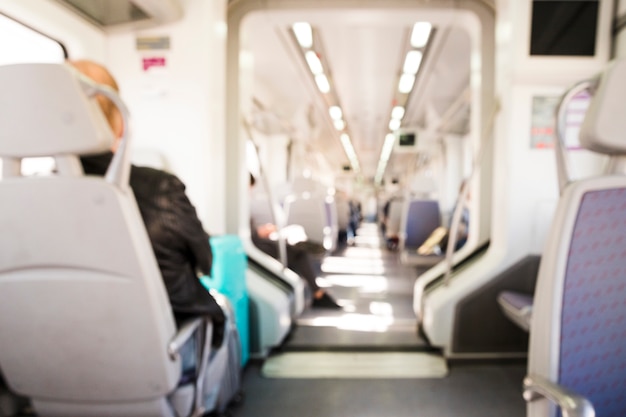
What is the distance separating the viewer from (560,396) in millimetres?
1015

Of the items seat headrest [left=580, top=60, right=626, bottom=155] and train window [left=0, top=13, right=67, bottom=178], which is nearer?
seat headrest [left=580, top=60, right=626, bottom=155]

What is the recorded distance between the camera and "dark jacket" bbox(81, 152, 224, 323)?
1505 mm

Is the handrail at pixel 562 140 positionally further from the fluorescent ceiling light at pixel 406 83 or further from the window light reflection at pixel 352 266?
the fluorescent ceiling light at pixel 406 83

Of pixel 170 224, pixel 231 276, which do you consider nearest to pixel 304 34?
pixel 231 276

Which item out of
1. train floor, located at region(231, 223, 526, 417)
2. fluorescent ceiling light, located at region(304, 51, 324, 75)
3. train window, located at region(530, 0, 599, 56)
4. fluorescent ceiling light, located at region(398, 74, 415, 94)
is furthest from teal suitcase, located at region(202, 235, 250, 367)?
fluorescent ceiling light, located at region(398, 74, 415, 94)

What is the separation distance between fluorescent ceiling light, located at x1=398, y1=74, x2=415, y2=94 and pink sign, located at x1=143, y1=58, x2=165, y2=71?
16.0ft

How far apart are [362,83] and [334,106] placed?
1.59 meters

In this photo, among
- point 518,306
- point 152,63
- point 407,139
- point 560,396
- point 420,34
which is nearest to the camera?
point 560,396

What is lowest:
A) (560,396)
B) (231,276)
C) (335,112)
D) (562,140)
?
(231,276)

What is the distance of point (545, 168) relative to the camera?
2920mm

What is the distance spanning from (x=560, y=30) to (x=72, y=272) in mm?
3282

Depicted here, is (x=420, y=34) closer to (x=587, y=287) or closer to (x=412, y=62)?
(x=412, y=62)

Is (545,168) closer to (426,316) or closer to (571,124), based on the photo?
(571,124)

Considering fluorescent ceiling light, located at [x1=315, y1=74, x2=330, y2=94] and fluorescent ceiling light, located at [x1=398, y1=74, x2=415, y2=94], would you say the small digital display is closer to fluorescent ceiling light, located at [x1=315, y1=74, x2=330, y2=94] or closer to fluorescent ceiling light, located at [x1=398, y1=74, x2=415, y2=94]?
fluorescent ceiling light, located at [x1=398, y1=74, x2=415, y2=94]
